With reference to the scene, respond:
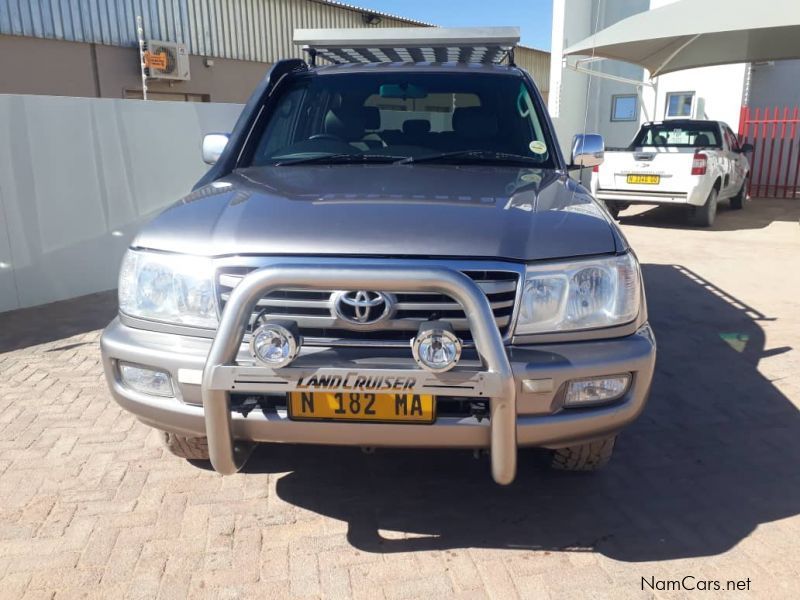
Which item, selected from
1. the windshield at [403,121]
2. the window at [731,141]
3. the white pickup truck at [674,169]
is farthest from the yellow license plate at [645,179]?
the windshield at [403,121]

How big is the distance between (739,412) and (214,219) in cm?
305

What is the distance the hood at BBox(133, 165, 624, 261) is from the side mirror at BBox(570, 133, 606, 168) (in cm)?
110

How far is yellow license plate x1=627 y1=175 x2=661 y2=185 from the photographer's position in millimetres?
10359

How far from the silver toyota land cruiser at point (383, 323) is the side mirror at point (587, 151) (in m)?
1.32

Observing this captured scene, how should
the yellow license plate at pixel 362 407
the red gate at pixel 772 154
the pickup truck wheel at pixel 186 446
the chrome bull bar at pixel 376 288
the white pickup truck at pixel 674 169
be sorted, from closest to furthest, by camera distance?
the chrome bull bar at pixel 376 288, the yellow license plate at pixel 362 407, the pickup truck wheel at pixel 186 446, the white pickup truck at pixel 674 169, the red gate at pixel 772 154

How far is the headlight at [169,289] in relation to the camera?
2.16 meters

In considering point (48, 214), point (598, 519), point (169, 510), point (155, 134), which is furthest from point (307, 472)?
point (155, 134)

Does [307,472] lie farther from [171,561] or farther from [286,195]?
[286,195]

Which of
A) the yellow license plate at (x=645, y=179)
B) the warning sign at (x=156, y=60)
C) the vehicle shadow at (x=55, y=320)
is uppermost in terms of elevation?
the warning sign at (x=156, y=60)

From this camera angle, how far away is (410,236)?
6.84ft

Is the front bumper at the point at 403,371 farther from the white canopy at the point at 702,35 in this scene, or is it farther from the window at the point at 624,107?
the window at the point at 624,107

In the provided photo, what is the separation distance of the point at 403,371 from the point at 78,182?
5216 mm

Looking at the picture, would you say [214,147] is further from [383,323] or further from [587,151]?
[587,151]

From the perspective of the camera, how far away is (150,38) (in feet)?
48.1
